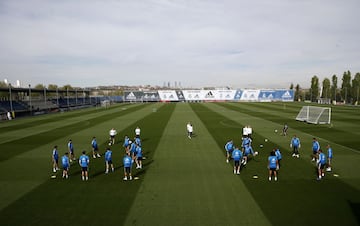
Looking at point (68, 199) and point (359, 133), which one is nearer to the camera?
point (68, 199)

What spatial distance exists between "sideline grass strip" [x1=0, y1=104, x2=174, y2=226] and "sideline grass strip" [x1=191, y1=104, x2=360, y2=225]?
20.1ft

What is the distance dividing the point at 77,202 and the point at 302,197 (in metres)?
10.3

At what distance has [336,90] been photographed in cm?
9912

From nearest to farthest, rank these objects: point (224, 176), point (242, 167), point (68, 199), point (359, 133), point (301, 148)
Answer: point (68, 199)
point (224, 176)
point (242, 167)
point (301, 148)
point (359, 133)

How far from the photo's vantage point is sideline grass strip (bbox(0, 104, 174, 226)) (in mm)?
9016

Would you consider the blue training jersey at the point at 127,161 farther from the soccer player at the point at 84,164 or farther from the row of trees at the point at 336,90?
the row of trees at the point at 336,90

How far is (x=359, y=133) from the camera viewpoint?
26672mm

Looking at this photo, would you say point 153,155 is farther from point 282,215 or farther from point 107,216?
point 282,215

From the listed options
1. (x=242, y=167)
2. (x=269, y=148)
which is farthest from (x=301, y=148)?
(x=242, y=167)

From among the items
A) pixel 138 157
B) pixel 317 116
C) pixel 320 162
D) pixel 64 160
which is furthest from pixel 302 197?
pixel 317 116

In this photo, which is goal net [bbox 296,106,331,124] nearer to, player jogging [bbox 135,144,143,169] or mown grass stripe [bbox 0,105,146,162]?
player jogging [bbox 135,144,143,169]

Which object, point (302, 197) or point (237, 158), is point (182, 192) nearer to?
point (237, 158)

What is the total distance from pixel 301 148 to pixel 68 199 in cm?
1830

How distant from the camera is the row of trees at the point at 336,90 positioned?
87062 mm
